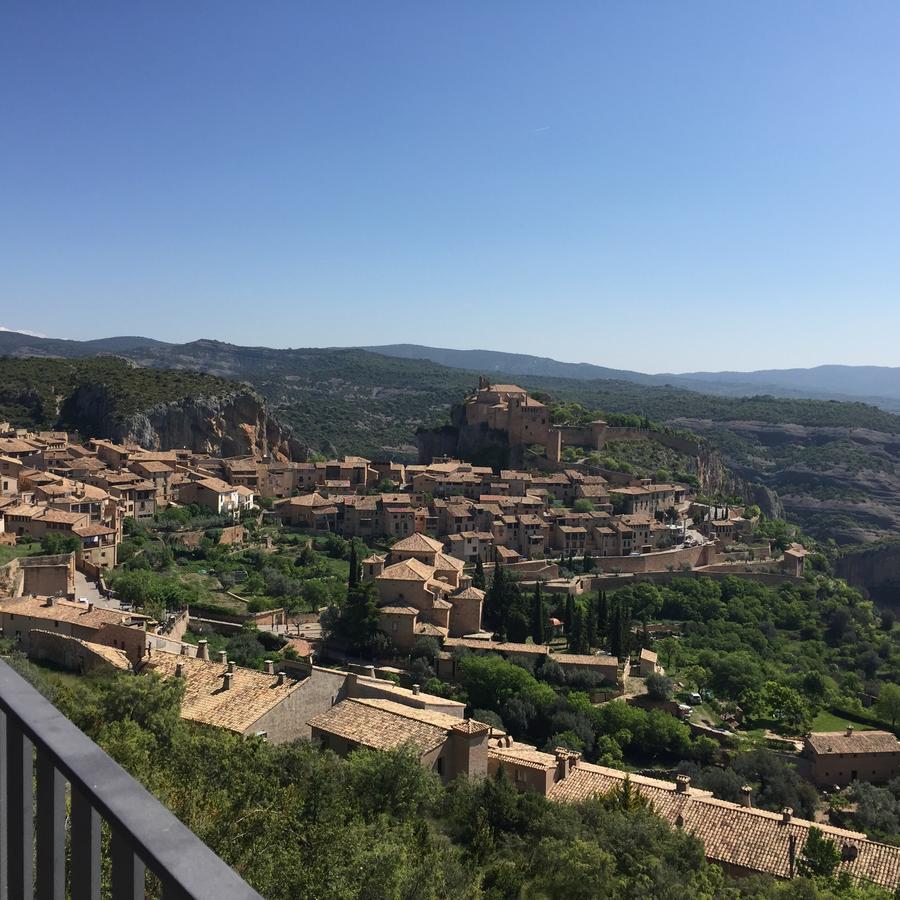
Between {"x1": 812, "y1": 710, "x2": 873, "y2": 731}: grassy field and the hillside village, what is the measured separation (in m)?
2.73

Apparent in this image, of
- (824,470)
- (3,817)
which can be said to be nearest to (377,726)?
(3,817)

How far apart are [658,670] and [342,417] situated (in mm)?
75813

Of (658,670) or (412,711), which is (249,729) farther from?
(658,670)

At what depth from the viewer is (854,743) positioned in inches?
1005

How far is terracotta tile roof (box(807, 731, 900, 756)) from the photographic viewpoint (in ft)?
81.9

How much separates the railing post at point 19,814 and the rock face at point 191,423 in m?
55.7

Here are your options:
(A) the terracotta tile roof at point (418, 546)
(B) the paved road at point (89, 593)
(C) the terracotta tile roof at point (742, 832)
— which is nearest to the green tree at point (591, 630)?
(A) the terracotta tile roof at point (418, 546)

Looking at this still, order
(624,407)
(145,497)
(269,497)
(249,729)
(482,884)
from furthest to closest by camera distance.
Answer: (624,407) < (269,497) < (145,497) < (249,729) < (482,884)

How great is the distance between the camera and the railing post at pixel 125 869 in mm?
1237

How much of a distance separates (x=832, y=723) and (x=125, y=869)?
3297 cm

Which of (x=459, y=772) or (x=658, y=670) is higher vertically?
(x=459, y=772)

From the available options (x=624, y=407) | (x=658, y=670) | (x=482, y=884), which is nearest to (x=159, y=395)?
(x=658, y=670)

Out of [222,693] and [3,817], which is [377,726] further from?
[3,817]

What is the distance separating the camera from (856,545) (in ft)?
242
